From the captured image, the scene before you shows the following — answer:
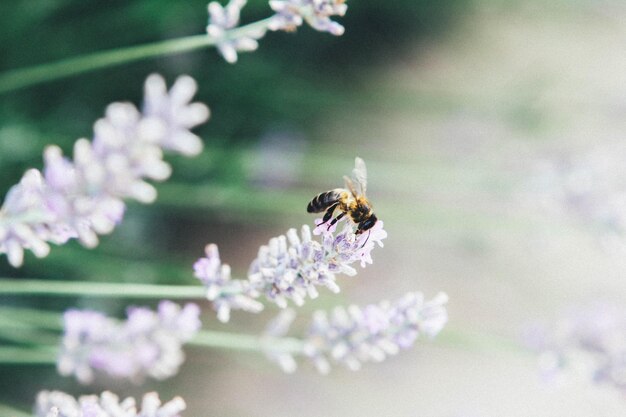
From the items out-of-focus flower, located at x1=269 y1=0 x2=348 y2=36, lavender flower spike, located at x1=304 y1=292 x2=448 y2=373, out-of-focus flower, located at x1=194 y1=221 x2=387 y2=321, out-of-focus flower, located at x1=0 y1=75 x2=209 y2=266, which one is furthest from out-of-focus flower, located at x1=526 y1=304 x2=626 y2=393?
out-of-focus flower, located at x1=0 y1=75 x2=209 y2=266

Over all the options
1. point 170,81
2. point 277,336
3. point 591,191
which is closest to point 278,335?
point 277,336

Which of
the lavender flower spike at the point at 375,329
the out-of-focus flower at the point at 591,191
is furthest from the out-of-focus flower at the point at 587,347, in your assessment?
the lavender flower spike at the point at 375,329

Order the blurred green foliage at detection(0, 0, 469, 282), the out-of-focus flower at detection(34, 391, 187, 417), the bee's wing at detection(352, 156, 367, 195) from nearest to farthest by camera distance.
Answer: the out-of-focus flower at detection(34, 391, 187, 417) < the bee's wing at detection(352, 156, 367, 195) < the blurred green foliage at detection(0, 0, 469, 282)

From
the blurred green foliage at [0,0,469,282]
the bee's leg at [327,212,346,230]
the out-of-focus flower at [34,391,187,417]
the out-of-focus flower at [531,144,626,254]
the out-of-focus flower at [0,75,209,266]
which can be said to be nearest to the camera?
the out-of-focus flower at [0,75,209,266]

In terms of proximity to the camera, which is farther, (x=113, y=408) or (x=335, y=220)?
(x=335, y=220)

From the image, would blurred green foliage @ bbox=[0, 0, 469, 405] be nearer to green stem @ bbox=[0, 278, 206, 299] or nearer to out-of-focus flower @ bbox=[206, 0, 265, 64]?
green stem @ bbox=[0, 278, 206, 299]

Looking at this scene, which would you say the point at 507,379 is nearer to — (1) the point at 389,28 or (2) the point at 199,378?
(2) the point at 199,378

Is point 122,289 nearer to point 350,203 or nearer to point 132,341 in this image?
point 132,341
